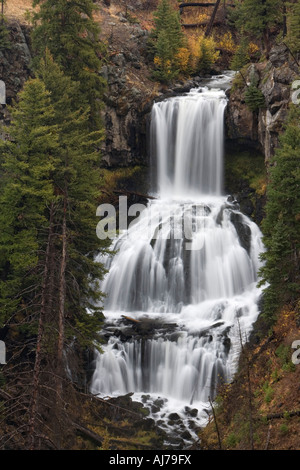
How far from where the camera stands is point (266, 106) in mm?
25078

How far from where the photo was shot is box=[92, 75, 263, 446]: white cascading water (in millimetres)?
18094

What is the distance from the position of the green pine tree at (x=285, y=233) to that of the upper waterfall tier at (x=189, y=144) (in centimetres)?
1209

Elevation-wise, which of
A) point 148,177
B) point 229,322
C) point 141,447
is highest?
point 148,177

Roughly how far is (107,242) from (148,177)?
13.1 meters

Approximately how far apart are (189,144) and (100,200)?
7.02 meters

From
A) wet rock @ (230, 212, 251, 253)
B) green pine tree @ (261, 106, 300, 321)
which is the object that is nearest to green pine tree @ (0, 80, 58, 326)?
green pine tree @ (261, 106, 300, 321)

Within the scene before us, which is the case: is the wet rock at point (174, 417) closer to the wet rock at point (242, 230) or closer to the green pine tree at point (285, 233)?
the green pine tree at point (285, 233)

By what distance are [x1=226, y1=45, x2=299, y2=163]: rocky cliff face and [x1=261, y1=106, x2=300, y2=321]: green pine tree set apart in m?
7.43

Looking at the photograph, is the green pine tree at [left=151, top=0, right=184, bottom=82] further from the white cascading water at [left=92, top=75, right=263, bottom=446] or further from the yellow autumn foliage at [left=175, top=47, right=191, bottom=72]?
the white cascading water at [left=92, top=75, right=263, bottom=446]

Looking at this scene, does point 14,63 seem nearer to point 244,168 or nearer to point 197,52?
point 197,52

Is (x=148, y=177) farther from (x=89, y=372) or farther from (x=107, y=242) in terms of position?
(x=89, y=372)

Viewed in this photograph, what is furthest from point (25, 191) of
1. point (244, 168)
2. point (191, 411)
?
point (244, 168)

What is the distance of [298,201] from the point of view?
16.3 meters
